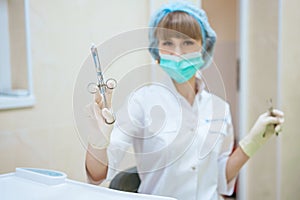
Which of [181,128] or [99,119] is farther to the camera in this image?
[181,128]

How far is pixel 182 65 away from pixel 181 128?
17 centimetres

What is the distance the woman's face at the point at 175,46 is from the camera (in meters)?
0.94

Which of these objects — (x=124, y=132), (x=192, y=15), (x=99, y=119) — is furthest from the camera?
(x=192, y=15)

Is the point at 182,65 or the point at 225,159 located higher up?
the point at 182,65

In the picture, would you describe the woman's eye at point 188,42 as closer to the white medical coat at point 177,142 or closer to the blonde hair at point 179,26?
the blonde hair at point 179,26

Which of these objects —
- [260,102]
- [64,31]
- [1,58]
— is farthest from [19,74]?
[260,102]

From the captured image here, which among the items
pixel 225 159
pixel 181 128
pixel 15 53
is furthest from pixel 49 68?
pixel 225 159

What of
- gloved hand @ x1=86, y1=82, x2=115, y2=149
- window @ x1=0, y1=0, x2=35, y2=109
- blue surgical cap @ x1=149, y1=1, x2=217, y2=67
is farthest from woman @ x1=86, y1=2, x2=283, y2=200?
window @ x1=0, y1=0, x2=35, y2=109

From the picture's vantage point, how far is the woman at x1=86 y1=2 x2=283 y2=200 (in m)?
0.94

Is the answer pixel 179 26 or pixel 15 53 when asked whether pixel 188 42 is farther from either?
pixel 15 53

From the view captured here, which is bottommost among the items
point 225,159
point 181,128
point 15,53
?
point 225,159

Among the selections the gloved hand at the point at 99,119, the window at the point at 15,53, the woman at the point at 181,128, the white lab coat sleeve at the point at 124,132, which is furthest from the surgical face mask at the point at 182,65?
the window at the point at 15,53

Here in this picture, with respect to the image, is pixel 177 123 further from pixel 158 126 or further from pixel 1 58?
pixel 1 58

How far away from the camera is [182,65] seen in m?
0.95
